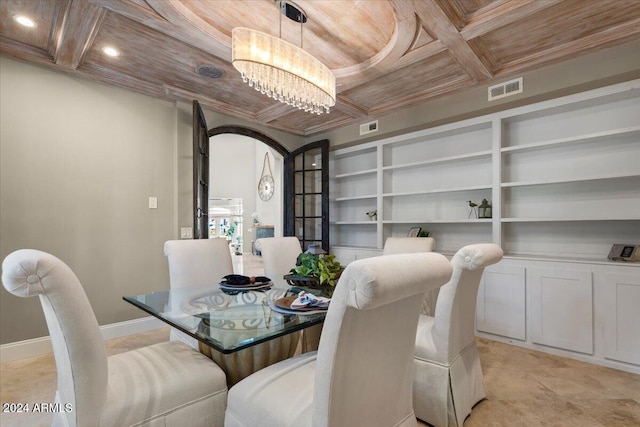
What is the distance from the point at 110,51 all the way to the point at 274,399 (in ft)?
9.45

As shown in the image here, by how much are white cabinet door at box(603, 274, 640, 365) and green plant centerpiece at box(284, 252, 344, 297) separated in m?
2.10

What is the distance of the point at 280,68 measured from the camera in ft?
6.41

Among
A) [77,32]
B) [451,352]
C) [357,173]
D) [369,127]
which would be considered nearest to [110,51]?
[77,32]

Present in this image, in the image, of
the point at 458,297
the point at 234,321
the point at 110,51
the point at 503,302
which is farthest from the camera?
the point at 503,302

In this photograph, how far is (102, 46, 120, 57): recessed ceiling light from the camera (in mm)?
2531

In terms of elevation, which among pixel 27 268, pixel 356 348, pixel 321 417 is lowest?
pixel 321 417

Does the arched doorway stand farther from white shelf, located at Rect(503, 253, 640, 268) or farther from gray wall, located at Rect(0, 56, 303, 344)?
white shelf, located at Rect(503, 253, 640, 268)

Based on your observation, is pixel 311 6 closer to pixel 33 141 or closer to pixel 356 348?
pixel 356 348

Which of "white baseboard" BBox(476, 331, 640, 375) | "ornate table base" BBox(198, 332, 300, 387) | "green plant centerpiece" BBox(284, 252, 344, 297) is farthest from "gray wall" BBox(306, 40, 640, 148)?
"ornate table base" BBox(198, 332, 300, 387)

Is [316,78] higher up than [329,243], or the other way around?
[316,78]

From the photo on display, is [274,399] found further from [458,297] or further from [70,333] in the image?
[458,297]

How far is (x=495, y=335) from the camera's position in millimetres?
2990

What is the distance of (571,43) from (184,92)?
3.48 m

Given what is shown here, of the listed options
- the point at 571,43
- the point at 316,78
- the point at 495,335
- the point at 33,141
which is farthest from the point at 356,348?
the point at 33,141
